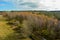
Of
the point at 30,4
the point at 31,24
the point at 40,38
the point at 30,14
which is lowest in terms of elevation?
the point at 40,38

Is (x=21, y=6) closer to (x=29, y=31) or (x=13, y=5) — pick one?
(x=13, y=5)

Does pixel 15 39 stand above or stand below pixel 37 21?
below

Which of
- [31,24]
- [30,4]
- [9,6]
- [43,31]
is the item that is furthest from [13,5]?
[43,31]

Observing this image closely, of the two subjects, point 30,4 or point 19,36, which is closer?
point 19,36

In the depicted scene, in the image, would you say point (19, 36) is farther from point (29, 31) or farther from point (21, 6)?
point (21, 6)

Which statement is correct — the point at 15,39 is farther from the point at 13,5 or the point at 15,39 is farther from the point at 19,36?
the point at 13,5

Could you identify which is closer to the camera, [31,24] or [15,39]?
[15,39]

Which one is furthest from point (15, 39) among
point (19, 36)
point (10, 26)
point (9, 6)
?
point (9, 6)

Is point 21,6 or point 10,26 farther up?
point 21,6
